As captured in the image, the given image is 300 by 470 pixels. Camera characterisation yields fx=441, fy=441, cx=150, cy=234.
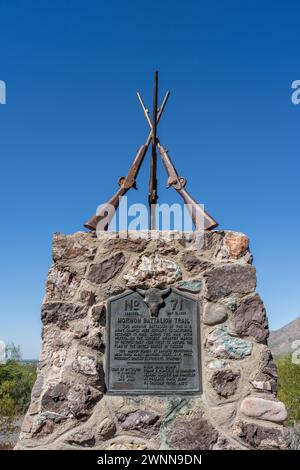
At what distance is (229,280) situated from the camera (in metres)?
3.71

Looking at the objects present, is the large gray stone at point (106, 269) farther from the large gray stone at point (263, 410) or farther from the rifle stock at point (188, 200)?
the large gray stone at point (263, 410)

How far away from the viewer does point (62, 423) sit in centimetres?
333

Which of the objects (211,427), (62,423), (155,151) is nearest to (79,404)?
(62,423)

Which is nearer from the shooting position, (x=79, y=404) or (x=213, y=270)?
(x=79, y=404)

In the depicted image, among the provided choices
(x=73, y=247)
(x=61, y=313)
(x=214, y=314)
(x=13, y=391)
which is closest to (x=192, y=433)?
(x=214, y=314)

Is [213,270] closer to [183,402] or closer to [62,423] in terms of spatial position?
[183,402]

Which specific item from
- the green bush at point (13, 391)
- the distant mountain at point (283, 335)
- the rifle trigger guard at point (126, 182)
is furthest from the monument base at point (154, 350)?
the distant mountain at point (283, 335)

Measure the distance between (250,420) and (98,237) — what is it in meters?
1.91

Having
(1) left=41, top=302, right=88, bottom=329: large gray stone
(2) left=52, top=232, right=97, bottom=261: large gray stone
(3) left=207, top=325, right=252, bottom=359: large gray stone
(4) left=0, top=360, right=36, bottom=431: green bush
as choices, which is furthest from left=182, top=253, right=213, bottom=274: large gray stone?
(4) left=0, top=360, right=36, bottom=431: green bush

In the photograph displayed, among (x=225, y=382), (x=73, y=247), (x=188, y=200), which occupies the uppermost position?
(x=188, y=200)

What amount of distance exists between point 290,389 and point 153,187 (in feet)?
27.5

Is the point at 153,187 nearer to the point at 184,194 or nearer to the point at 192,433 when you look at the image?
the point at 184,194

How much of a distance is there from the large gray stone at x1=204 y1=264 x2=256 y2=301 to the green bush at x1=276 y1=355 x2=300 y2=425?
8.34 m

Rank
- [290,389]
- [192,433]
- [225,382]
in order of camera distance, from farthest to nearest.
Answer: [290,389], [225,382], [192,433]
